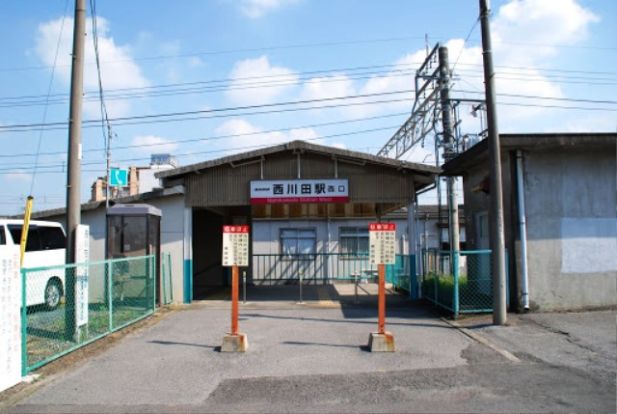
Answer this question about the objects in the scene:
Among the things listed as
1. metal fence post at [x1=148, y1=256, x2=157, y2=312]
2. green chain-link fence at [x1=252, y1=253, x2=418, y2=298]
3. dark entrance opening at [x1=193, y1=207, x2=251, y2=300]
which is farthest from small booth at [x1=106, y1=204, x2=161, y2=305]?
green chain-link fence at [x1=252, y1=253, x2=418, y2=298]

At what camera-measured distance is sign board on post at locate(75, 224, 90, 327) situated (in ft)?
26.2

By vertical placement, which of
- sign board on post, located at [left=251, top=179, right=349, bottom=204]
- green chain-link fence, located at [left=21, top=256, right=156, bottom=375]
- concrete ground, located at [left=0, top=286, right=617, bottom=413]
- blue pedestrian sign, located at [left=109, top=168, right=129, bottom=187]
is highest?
blue pedestrian sign, located at [left=109, top=168, right=129, bottom=187]

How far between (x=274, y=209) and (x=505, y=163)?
846 centimetres

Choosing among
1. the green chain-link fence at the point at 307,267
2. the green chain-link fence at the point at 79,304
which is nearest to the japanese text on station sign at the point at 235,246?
the green chain-link fence at the point at 79,304

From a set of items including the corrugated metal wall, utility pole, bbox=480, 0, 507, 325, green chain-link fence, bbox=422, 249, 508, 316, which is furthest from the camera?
→ the corrugated metal wall

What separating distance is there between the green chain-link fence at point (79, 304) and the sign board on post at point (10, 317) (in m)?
0.14

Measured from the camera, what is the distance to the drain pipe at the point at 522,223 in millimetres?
10016

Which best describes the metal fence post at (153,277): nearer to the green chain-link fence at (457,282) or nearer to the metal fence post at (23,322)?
the metal fence post at (23,322)

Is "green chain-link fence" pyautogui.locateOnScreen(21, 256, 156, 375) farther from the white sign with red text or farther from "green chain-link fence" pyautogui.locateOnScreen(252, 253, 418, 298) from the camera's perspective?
"green chain-link fence" pyautogui.locateOnScreen(252, 253, 418, 298)

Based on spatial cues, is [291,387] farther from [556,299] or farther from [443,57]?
[443,57]

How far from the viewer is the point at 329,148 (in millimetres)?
12180

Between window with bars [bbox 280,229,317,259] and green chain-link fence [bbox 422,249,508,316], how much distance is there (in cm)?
841

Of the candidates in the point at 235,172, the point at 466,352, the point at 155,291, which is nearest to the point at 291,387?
the point at 466,352

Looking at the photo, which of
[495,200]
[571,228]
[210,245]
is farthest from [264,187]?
[571,228]
